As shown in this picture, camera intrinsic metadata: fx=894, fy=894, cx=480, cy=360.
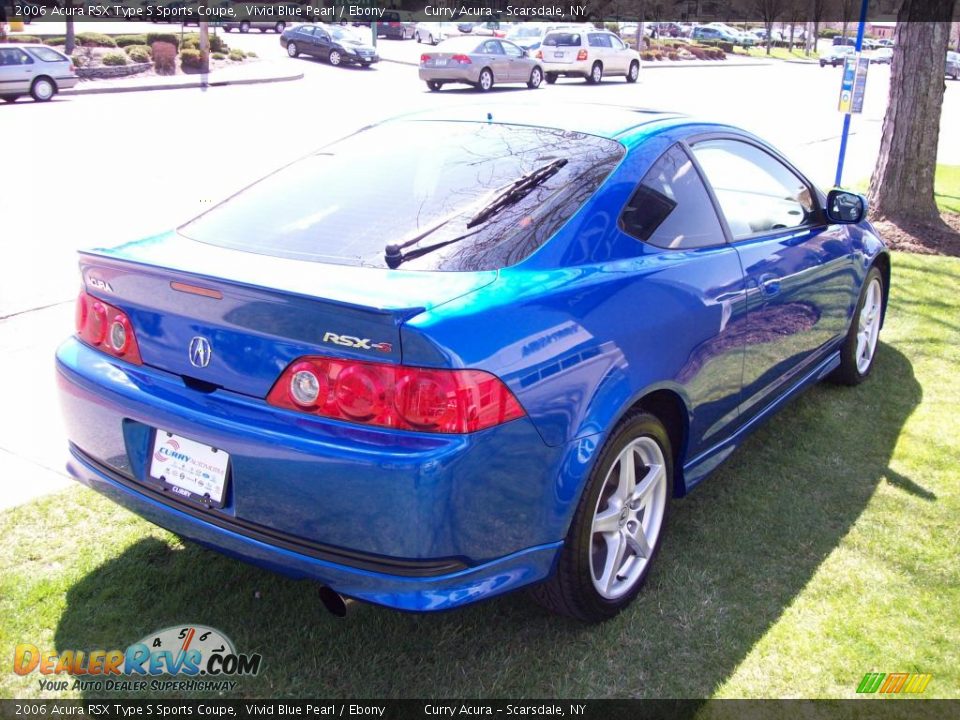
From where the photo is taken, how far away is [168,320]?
2654mm

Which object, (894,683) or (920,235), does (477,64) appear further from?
(894,683)

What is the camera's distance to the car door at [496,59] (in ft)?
88.1

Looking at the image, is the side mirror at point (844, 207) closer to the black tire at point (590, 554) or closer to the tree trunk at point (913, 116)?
the black tire at point (590, 554)

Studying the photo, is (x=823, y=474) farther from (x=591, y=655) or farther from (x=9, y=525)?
(x=9, y=525)

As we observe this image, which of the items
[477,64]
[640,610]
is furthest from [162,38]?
[640,610]

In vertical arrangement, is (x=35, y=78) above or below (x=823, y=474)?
above

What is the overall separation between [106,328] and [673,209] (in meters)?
2.03

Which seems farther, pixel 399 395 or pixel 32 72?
pixel 32 72

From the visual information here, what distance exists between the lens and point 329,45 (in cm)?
3519

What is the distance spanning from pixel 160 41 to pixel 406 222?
3178 cm

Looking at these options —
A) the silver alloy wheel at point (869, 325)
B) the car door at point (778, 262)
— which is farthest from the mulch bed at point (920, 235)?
the car door at point (778, 262)

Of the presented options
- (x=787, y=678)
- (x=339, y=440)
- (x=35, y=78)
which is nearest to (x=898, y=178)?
(x=787, y=678)

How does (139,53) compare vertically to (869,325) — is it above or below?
above

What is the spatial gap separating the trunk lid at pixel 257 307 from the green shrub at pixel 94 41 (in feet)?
109
